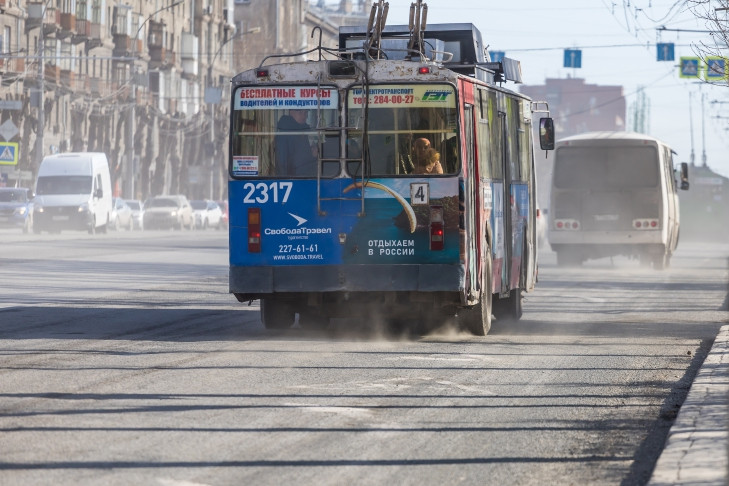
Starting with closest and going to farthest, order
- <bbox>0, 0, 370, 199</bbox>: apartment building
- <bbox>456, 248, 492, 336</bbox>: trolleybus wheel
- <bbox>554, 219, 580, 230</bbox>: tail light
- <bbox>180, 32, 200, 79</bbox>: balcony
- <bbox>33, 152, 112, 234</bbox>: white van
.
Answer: <bbox>456, 248, 492, 336</bbox>: trolleybus wheel, <bbox>554, 219, 580, 230</bbox>: tail light, <bbox>33, 152, 112, 234</bbox>: white van, <bbox>0, 0, 370, 199</bbox>: apartment building, <bbox>180, 32, 200, 79</bbox>: balcony

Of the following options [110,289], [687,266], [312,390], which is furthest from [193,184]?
[312,390]

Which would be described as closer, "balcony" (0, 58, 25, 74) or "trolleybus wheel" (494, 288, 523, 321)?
"trolleybus wheel" (494, 288, 523, 321)

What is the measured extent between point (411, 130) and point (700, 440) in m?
7.22

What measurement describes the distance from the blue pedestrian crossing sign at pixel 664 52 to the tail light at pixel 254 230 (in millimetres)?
41334

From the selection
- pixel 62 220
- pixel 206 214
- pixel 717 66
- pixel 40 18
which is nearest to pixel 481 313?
pixel 717 66

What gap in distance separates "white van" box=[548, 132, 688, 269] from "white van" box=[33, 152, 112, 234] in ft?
81.8

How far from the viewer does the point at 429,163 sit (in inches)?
589

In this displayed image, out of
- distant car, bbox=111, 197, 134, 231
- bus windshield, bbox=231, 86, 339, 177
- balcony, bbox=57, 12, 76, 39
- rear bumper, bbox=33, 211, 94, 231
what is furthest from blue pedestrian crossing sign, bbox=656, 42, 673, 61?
bus windshield, bbox=231, 86, 339, 177

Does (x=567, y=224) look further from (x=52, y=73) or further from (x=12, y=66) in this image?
(x=52, y=73)

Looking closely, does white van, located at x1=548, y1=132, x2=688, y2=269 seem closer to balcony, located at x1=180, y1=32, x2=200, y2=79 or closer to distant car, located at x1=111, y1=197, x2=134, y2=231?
distant car, located at x1=111, y1=197, x2=134, y2=231

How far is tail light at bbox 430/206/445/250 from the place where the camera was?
14945 millimetres

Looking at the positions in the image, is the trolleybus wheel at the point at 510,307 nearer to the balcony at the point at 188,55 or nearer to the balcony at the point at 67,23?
the balcony at the point at 67,23

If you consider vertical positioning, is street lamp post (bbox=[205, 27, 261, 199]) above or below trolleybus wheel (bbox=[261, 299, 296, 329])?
above

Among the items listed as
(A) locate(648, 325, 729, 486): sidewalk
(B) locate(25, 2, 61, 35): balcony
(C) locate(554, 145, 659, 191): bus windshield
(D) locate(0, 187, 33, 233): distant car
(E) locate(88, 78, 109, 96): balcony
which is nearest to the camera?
(A) locate(648, 325, 729, 486): sidewalk
